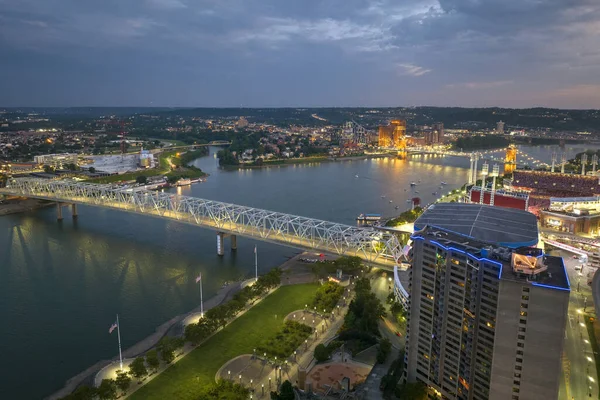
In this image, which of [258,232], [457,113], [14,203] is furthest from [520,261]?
[457,113]

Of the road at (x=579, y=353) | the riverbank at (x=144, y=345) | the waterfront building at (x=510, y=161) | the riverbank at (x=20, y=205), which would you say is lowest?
the riverbank at (x=144, y=345)

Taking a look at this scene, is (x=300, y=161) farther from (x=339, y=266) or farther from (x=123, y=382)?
(x=123, y=382)

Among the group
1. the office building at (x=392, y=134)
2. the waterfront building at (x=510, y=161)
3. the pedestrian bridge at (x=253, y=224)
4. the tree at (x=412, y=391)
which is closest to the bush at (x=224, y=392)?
the tree at (x=412, y=391)

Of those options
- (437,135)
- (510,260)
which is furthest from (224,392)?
(437,135)

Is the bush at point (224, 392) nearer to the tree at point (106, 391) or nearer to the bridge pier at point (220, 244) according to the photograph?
the tree at point (106, 391)

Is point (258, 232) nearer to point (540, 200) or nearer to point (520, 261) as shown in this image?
point (520, 261)

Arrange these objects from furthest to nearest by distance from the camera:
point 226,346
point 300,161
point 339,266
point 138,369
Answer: point 300,161 < point 339,266 < point 226,346 < point 138,369

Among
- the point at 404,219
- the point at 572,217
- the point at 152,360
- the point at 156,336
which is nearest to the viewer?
the point at 152,360
